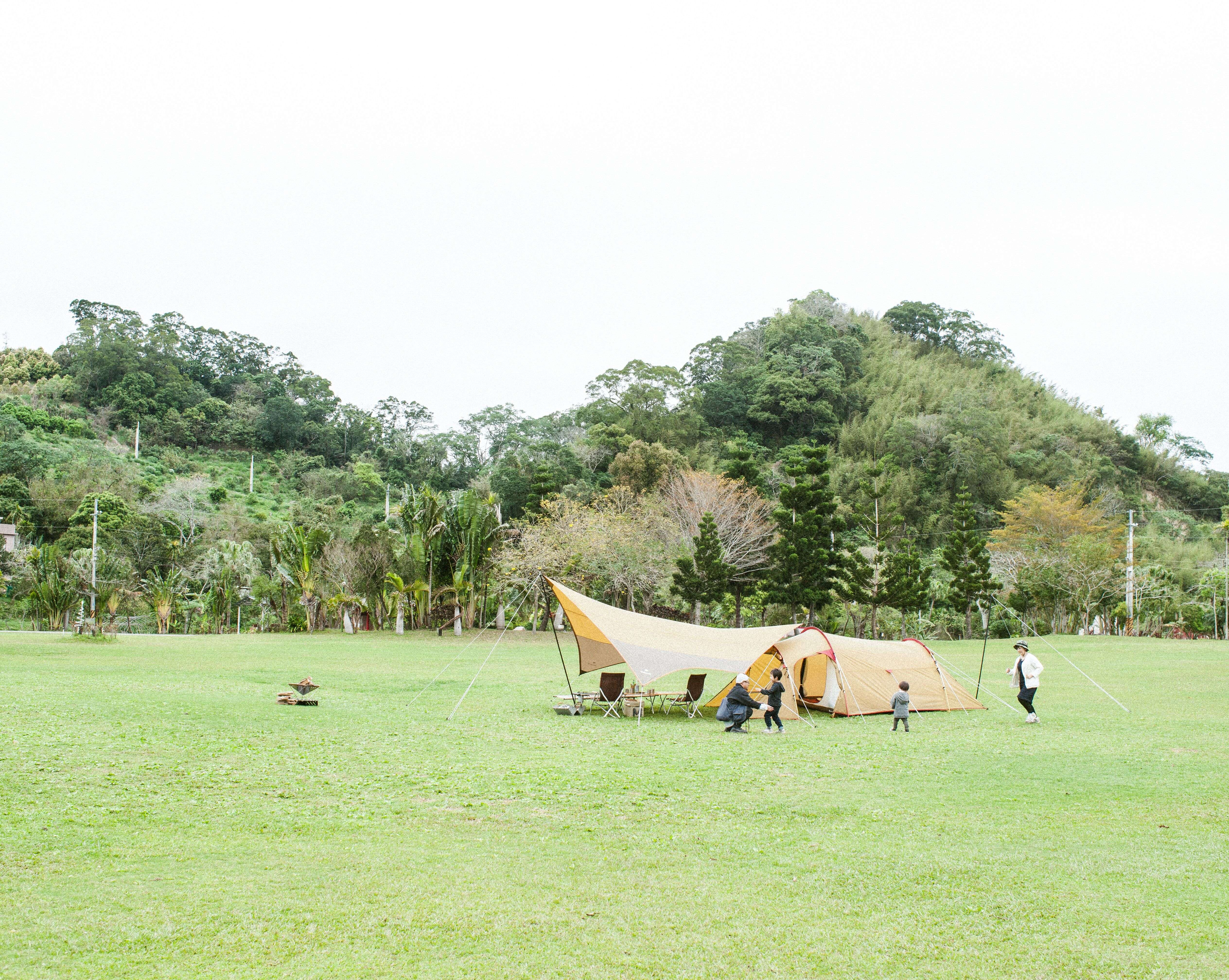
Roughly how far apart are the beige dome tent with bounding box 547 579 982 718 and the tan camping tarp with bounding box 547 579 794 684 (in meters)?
0.01

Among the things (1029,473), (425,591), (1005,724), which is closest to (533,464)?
(425,591)

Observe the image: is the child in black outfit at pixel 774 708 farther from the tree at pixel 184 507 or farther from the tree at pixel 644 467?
the tree at pixel 184 507

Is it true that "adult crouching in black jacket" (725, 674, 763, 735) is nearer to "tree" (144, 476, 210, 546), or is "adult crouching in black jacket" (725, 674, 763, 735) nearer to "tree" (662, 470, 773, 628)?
"tree" (662, 470, 773, 628)

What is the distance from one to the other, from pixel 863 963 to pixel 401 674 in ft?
52.3

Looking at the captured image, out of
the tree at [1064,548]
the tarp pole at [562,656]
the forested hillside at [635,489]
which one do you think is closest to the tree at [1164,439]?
the forested hillside at [635,489]

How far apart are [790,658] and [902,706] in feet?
6.44

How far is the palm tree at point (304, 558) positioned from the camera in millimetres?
32656

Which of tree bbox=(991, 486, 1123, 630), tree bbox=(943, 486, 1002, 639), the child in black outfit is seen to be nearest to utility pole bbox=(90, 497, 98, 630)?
the child in black outfit

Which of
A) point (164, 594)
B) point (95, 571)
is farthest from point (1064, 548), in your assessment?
point (95, 571)

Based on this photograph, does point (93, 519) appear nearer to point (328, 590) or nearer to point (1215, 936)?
point (328, 590)

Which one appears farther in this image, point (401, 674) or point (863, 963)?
point (401, 674)

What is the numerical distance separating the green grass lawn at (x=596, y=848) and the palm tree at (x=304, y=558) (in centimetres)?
2007

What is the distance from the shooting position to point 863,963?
14.1ft

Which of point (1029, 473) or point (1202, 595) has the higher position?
point (1029, 473)
